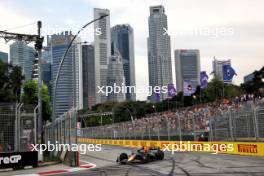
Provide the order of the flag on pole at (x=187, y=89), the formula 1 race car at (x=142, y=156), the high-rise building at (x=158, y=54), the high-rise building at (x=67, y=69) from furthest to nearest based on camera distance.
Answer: the high-rise building at (x=158, y=54) → the flag on pole at (x=187, y=89) → the high-rise building at (x=67, y=69) → the formula 1 race car at (x=142, y=156)

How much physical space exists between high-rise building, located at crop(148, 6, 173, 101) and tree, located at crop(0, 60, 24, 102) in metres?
35.1

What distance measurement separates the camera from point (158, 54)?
81625 mm

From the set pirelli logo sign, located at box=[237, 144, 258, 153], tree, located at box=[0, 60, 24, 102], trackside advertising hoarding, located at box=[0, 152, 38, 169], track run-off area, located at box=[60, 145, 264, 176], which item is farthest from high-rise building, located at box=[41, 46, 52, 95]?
track run-off area, located at box=[60, 145, 264, 176]

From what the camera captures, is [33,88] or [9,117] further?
[33,88]

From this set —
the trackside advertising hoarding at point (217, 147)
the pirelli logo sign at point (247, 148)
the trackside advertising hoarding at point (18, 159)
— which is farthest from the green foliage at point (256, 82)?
the trackside advertising hoarding at point (18, 159)

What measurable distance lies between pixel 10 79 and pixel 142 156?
28870mm

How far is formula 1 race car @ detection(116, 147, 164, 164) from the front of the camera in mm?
20031

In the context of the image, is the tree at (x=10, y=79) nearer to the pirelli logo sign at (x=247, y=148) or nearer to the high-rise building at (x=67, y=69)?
the high-rise building at (x=67, y=69)

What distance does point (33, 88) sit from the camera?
4744 cm

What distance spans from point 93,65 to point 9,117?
1593 inches

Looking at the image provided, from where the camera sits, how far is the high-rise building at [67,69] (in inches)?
1282

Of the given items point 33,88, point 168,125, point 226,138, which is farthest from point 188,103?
point 226,138

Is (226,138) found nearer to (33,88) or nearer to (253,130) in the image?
(253,130)

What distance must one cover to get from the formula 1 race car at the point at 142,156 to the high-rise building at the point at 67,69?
35.0 feet
